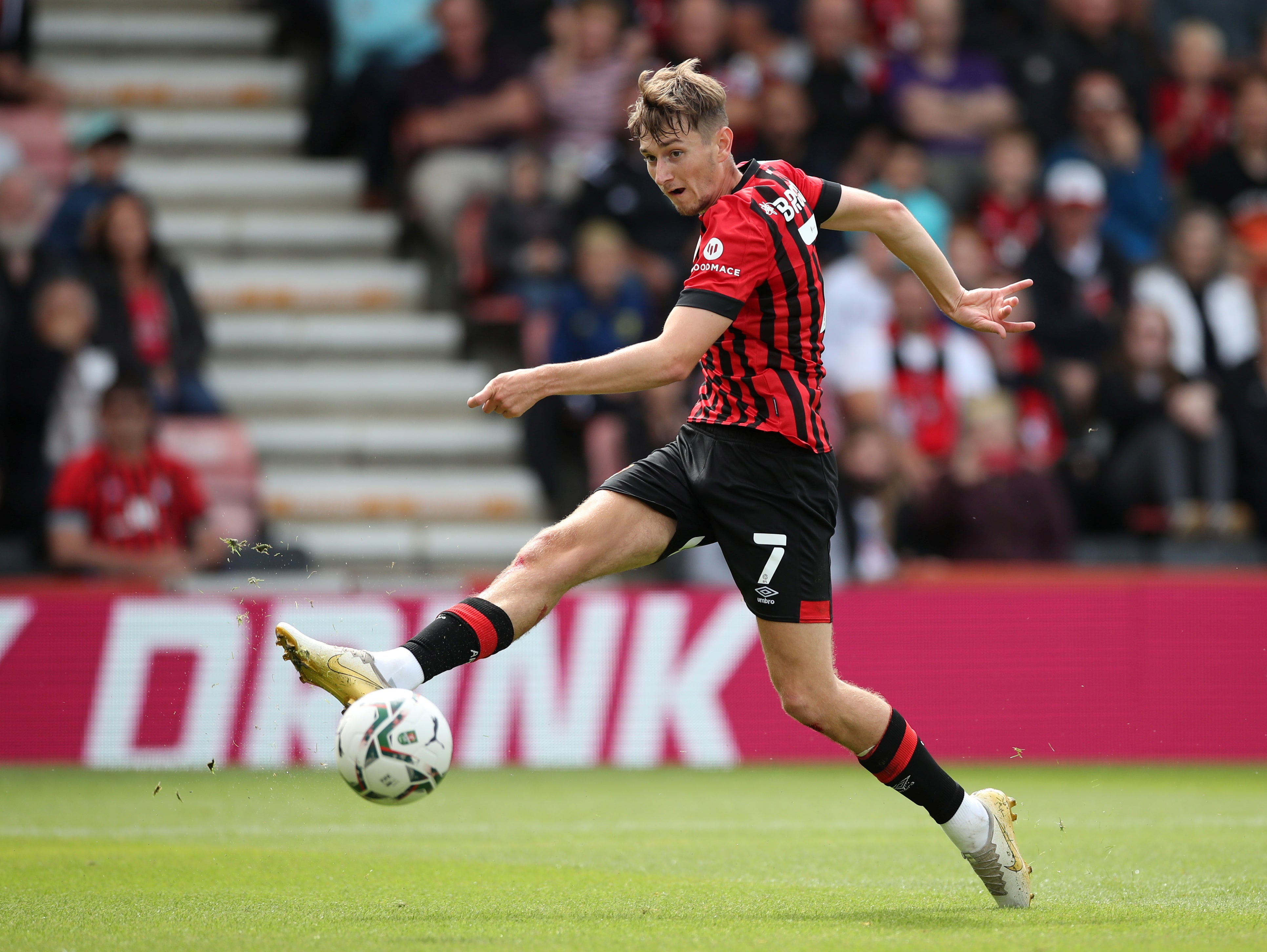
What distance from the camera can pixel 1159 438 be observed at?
12.0 m

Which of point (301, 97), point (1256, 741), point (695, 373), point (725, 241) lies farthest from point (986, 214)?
point (725, 241)

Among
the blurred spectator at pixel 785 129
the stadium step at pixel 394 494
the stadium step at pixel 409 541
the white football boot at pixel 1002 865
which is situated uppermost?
the blurred spectator at pixel 785 129

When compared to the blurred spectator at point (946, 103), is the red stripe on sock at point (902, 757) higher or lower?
lower

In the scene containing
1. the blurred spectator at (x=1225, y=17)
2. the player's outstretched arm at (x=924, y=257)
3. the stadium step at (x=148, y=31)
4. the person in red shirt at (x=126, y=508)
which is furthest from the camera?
the blurred spectator at (x=1225, y=17)

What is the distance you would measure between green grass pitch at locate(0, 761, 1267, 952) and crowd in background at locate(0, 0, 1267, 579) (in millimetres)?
2578

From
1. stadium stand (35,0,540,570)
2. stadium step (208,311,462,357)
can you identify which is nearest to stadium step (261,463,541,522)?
stadium stand (35,0,540,570)

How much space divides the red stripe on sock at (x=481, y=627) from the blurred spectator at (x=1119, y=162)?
9.88m

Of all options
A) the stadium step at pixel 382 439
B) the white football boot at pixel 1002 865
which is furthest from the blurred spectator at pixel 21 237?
the white football boot at pixel 1002 865

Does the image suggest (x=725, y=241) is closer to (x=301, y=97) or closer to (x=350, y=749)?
(x=350, y=749)

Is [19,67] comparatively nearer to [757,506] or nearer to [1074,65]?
[1074,65]

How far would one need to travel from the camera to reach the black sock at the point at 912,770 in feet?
18.2

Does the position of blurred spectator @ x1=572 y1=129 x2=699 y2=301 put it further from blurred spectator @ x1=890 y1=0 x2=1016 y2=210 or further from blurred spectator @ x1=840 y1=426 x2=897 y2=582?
blurred spectator @ x1=890 y1=0 x2=1016 y2=210

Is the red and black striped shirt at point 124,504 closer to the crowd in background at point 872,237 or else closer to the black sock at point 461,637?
the crowd in background at point 872,237

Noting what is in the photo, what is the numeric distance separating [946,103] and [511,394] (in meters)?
10.4
